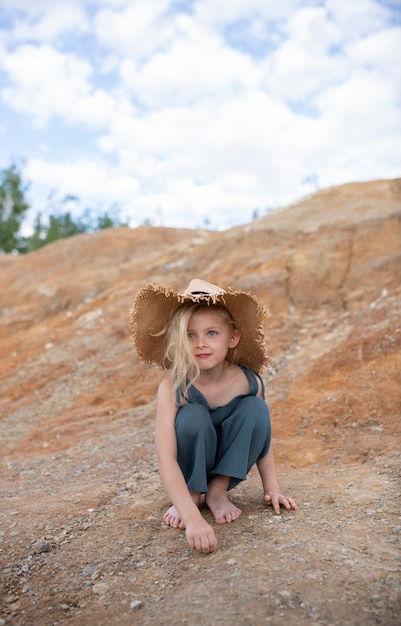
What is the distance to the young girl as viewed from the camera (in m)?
2.32

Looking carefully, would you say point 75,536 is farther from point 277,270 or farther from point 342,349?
point 277,270

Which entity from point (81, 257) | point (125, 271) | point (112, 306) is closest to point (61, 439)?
point (112, 306)

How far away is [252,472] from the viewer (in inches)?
126

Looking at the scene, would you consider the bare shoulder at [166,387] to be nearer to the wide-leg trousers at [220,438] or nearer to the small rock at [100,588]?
the wide-leg trousers at [220,438]

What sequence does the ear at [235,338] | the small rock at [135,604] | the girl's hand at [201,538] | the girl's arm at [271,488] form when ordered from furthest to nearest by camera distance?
the ear at [235,338]
the girl's arm at [271,488]
the girl's hand at [201,538]
the small rock at [135,604]

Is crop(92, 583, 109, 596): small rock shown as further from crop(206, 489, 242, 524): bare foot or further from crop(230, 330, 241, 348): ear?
crop(230, 330, 241, 348): ear

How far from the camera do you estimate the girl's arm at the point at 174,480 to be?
2.08m

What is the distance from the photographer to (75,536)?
8.12 feet

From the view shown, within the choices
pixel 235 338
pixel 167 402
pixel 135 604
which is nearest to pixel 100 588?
pixel 135 604

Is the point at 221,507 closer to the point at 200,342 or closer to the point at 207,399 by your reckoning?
the point at 207,399

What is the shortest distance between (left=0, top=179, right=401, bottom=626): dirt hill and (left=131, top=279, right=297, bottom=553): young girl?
0.18 m

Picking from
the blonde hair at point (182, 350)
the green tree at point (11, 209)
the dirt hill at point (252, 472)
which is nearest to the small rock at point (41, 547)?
the dirt hill at point (252, 472)

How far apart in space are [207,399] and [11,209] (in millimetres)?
24275

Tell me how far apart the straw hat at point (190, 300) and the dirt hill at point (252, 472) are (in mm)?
666
